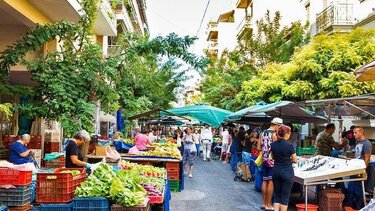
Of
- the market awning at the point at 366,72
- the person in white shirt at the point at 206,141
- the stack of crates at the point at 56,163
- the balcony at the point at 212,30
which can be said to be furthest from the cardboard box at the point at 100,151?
the balcony at the point at 212,30

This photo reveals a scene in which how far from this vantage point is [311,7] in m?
30.0

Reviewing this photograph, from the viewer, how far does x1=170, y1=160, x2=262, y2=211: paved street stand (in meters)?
11.2

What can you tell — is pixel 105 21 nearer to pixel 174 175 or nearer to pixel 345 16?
pixel 174 175

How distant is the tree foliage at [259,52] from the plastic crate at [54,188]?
19.1 m

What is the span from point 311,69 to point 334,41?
5.55 ft

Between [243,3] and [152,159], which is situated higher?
[243,3]

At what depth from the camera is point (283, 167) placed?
8.62m

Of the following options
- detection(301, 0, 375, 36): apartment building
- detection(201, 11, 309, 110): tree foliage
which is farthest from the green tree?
detection(201, 11, 309, 110): tree foliage

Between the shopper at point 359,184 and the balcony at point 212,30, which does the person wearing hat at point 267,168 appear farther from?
the balcony at point 212,30

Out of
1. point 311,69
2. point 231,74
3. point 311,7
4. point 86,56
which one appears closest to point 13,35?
point 86,56

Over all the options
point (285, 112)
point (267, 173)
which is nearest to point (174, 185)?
point (267, 173)

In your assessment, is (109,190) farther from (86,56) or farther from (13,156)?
(86,56)

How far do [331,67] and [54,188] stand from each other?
15387mm

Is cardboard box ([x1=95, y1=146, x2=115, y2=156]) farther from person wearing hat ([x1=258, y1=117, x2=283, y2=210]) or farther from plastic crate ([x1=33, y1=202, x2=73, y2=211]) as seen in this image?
plastic crate ([x1=33, y1=202, x2=73, y2=211])
